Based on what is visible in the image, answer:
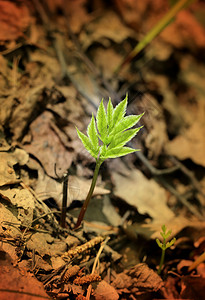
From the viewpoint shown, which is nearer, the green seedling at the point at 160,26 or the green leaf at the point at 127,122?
the green leaf at the point at 127,122

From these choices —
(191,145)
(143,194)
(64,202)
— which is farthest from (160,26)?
(64,202)

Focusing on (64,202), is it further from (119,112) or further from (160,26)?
Answer: (160,26)

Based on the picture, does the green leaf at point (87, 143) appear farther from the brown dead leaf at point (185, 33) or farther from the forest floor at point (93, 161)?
the brown dead leaf at point (185, 33)

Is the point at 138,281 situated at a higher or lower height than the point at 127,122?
lower

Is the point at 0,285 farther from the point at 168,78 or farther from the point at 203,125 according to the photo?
the point at 168,78

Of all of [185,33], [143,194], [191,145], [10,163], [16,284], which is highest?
[185,33]

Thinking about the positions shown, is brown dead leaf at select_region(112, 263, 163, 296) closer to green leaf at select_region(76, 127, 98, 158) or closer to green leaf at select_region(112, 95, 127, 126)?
green leaf at select_region(76, 127, 98, 158)

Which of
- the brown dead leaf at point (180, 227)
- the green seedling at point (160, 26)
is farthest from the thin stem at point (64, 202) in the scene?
the green seedling at point (160, 26)

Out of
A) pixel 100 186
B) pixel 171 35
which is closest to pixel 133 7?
pixel 171 35
